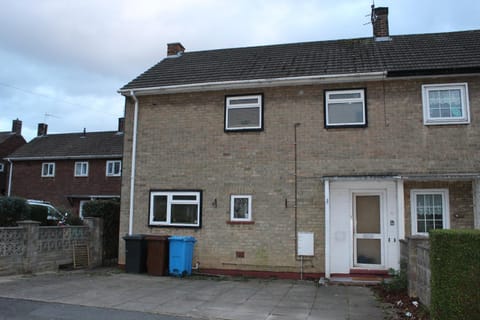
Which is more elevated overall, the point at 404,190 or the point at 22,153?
the point at 22,153

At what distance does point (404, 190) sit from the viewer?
10945mm

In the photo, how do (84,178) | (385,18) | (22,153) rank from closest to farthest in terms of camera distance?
(385,18) < (84,178) < (22,153)

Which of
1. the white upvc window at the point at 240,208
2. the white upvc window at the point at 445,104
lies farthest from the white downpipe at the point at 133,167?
the white upvc window at the point at 445,104

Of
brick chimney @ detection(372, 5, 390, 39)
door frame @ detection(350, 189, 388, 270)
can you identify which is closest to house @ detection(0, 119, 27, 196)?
brick chimney @ detection(372, 5, 390, 39)

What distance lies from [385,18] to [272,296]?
35.0 feet

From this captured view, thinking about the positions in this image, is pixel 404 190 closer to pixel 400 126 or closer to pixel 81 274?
pixel 400 126

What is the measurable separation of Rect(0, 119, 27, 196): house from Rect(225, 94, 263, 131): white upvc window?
90.5 feet

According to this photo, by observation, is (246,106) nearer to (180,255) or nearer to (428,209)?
(180,255)

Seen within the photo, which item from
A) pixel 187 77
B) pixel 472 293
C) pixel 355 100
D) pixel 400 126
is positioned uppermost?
pixel 187 77

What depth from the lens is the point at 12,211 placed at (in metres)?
11.9

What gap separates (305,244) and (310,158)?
7.57ft

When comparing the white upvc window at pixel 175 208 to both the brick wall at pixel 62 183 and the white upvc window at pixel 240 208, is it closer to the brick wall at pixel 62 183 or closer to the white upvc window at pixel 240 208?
the white upvc window at pixel 240 208

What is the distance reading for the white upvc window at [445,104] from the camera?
10.9 metres

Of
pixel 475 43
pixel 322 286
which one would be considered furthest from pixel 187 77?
pixel 475 43
